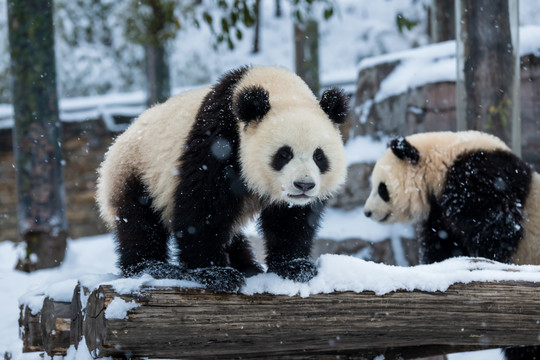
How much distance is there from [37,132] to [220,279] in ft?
13.6

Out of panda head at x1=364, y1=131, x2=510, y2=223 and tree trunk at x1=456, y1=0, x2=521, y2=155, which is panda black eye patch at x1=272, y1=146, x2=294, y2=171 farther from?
tree trunk at x1=456, y1=0, x2=521, y2=155

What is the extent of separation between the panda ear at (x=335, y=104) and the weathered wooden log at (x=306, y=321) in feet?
2.85

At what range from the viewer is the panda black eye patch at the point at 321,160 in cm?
290

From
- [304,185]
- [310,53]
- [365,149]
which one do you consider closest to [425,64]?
[365,149]

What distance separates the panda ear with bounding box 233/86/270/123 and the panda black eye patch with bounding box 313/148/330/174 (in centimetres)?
30

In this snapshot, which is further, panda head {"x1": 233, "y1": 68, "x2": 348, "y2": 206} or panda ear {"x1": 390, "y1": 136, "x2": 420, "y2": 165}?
panda ear {"x1": 390, "y1": 136, "x2": 420, "y2": 165}

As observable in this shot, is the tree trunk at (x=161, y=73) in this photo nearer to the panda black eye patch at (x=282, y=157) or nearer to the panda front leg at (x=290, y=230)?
the panda front leg at (x=290, y=230)


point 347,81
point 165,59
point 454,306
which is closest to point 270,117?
point 454,306

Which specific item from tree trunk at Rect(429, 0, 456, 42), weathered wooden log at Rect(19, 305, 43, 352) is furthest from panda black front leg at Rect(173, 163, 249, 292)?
tree trunk at Rect(429, 0, 456, 42)

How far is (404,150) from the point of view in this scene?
429 cm

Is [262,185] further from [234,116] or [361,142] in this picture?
[361,142]

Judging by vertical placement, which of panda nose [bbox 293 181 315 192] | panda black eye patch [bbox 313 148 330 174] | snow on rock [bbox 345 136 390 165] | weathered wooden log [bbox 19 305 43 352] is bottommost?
weathered wooden log [bbox 19 305 43 352]

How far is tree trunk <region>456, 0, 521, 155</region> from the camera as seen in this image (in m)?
4.75

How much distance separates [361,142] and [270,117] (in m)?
3.99
